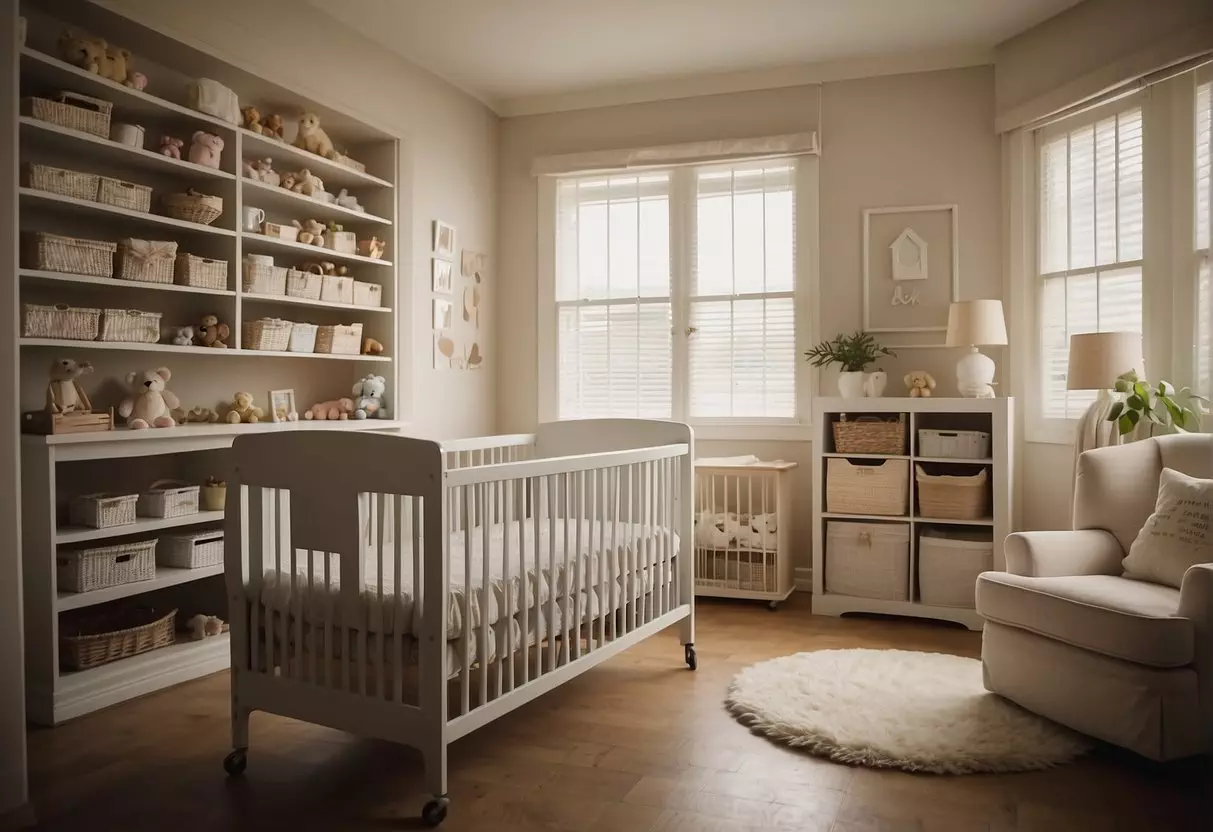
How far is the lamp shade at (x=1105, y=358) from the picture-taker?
3143 mm

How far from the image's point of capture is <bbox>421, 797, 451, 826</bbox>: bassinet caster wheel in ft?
6.34

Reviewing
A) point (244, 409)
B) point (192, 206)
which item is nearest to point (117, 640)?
point (244, 409)

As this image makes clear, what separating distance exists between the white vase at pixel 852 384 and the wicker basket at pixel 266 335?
2328 mm

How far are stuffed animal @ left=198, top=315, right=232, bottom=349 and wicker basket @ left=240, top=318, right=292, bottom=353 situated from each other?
102 millimetres

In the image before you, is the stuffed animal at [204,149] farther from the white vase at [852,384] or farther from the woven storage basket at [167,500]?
the white vase at [852,384]

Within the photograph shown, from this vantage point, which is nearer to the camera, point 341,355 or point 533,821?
point 533,821

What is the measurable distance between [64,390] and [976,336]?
3.21 meters

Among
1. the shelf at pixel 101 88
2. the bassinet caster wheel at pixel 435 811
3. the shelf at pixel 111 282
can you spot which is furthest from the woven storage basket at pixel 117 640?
the shelf at pixel 101 88

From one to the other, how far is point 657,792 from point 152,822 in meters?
1.10

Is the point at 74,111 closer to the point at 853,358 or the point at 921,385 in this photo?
the point at 853,358

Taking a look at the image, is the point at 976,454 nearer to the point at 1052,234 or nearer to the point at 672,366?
the point at 1052,234

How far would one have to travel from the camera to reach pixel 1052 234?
3795mm

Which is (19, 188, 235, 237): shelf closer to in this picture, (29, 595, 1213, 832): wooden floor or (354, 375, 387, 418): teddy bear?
(354, 375, 387, 418): teddy bear

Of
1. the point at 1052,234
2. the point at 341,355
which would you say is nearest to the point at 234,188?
the point at 341,355
